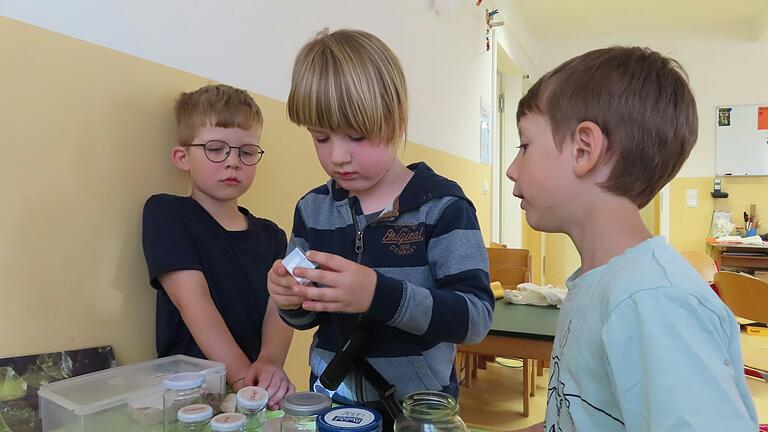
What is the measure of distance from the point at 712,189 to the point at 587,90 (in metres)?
5.24

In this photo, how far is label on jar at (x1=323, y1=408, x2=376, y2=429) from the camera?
0.53 metres

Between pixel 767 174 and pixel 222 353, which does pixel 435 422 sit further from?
pixel 767 174

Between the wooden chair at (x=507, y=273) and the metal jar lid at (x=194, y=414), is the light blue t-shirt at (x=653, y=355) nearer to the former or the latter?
the metal jar lid at (x=194, y=414)

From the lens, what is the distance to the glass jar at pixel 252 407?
0.63m

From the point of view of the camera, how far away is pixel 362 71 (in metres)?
0.78

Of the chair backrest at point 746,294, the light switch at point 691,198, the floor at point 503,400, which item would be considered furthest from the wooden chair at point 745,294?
the light switch at point 691,198

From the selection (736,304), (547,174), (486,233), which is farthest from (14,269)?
(486,233)

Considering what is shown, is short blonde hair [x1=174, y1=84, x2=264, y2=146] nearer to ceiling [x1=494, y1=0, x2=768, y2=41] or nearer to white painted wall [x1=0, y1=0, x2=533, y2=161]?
white painted wall [x1=0, y1=0, x2=533, y2=161]

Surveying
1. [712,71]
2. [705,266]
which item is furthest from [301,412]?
[712,71]

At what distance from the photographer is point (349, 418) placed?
55 centimetres

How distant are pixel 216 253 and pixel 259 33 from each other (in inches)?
22.6

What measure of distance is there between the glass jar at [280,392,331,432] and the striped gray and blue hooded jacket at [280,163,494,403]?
18cm

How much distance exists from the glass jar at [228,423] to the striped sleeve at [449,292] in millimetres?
196

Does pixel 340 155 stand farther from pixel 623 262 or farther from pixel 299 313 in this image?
pixel 623 262
